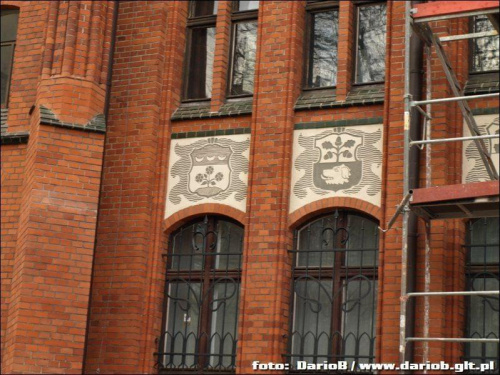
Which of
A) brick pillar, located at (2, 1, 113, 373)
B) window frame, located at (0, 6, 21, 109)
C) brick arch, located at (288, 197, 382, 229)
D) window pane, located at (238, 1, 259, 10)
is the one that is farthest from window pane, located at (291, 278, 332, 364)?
window frame, located at (0, 6, 21, 109)

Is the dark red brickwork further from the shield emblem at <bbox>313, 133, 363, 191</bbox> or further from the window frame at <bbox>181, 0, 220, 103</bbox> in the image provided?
the shield emblem at <bbox>313, 133, 363, 191</bbox>

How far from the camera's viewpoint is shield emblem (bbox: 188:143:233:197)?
15.1 m

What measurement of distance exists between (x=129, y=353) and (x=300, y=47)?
15.1 ft

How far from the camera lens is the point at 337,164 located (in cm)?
1441

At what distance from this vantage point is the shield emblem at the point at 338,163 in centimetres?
1430

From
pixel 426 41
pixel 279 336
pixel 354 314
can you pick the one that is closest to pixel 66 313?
pixel 279 336

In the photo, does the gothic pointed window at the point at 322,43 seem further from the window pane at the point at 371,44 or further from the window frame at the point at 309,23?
the window pane at the point at 371,44

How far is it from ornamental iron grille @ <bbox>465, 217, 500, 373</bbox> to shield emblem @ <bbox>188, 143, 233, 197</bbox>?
338 cm

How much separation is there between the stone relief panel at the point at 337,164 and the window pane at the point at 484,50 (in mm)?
1472

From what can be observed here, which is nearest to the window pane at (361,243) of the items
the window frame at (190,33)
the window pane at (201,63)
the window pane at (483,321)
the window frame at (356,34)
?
the window pane at (483,321)

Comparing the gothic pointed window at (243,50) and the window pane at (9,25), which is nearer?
the gothic pointed window at (243,50)

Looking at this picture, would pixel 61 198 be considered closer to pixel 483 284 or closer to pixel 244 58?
pixel 244 58

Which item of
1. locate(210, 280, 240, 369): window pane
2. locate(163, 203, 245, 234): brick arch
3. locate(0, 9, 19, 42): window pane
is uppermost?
locate(0, 9, 19, 42): window pane

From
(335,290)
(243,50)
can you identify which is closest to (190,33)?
(243,50)
